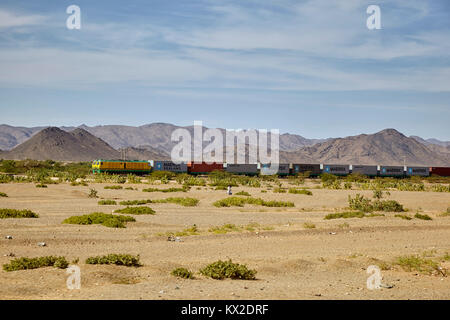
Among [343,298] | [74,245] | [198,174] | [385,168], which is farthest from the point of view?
[385,168]

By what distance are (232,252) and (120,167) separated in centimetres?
6482

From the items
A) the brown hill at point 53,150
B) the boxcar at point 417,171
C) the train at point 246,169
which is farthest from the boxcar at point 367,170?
the brown hill at point 53,150

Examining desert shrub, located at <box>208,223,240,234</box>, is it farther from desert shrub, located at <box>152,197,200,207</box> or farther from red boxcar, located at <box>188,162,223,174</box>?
red boxcar, located at <box>188,162,223,174</box>

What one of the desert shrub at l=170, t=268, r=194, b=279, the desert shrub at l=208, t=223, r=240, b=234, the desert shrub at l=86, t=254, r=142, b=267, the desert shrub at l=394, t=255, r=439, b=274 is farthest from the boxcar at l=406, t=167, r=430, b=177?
the desert shrub at l=170, t=268, r=194, b=279

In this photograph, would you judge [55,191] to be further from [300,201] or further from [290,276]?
[290,276]

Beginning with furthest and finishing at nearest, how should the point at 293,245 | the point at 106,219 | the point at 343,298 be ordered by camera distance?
the point at 106,219
the point at 293,245
the point at 343,298

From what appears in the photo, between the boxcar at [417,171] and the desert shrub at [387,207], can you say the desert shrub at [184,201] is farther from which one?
the boxcar at [417,171]

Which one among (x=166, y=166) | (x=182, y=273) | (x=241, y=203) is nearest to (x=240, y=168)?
(x=166, y=166)

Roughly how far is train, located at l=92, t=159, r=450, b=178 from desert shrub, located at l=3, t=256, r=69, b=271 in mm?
65499

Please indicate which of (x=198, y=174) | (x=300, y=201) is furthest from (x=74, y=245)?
(x=198, y=174)

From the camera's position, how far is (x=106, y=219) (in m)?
23.6

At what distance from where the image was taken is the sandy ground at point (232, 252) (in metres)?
11.5

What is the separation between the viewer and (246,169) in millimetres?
90938
